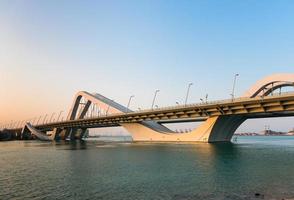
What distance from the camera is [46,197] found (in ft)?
67.4

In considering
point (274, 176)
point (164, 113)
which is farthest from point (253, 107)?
point (274, 176)

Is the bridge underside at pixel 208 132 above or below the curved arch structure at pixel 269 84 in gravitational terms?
below

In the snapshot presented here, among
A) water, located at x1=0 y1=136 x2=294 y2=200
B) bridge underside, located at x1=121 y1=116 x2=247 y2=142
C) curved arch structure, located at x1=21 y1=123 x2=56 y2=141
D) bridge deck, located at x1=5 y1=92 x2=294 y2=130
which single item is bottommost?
water, located at x1=0 y1=136 x2=294 y2=200

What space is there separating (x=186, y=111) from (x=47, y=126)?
334 ft

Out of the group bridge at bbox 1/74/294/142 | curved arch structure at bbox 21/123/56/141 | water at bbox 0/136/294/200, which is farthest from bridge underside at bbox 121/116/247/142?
curved arch structure at bbox 21/123/56/141

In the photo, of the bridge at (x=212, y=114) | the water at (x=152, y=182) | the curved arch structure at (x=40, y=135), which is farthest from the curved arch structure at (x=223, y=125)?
the curved arch structure at (x=40, y=135)

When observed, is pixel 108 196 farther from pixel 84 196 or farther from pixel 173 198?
pixel 173 198

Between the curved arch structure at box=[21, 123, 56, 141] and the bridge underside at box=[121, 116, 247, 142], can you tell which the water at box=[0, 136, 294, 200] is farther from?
the curved arch structure at box=[21, 123, 56, 141]

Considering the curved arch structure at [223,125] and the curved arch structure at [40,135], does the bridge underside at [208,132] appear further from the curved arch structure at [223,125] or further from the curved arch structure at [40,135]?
the curved arch structure at [40,135]

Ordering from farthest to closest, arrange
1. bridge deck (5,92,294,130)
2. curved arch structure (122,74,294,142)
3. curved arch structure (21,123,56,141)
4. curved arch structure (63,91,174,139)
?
curved arch structure (21,123,56,141), curved arch structure (63,91,174,139), curved arch structure (122,74,294,142), bridge deck (5,92,294,130)

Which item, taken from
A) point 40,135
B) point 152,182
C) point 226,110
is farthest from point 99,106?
point 152,182

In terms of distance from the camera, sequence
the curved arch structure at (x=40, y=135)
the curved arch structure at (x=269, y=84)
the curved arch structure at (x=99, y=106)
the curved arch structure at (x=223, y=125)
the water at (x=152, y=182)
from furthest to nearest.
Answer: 1. the curved arch structure at (x=40, y=135)
2. the curved arch structure at (x=99, y=106)
3. the curved arch structure at (x=223, y=125)
4. the curved arch structure at (x=269, y=84)
5. the water at (x=152, y=182)

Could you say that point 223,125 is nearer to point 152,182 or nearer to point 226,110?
point 226,110

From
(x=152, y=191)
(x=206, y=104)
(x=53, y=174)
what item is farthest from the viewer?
(x=206, y=104)
